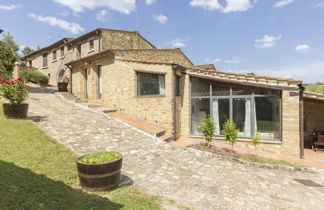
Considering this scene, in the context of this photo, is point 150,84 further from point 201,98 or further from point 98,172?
point 98,172

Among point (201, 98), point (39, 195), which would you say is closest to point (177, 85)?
point (201, 98)

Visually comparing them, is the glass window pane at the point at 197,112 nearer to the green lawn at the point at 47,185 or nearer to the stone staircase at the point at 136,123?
the stone staircase at the point at 136,123

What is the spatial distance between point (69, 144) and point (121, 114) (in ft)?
18.4

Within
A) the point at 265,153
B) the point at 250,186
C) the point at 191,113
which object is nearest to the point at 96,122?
the point at 191,113

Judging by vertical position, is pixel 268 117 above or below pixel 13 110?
below

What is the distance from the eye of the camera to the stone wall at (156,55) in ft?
40.1

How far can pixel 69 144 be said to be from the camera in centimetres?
593

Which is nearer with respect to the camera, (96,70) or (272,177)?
(272,177)

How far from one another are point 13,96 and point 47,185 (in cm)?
613

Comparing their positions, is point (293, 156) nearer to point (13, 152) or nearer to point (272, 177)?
point (272, 177)

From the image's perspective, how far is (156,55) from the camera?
47.7 ft

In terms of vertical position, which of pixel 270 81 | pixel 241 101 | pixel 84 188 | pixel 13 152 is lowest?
pixel 84 188

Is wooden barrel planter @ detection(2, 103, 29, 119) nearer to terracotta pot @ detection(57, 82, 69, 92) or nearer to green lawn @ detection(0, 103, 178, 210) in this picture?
green lawn @ detection(0, 103, 178, 210)

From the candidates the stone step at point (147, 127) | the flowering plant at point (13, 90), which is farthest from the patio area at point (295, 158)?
the flowering plant at point (13, 90)
